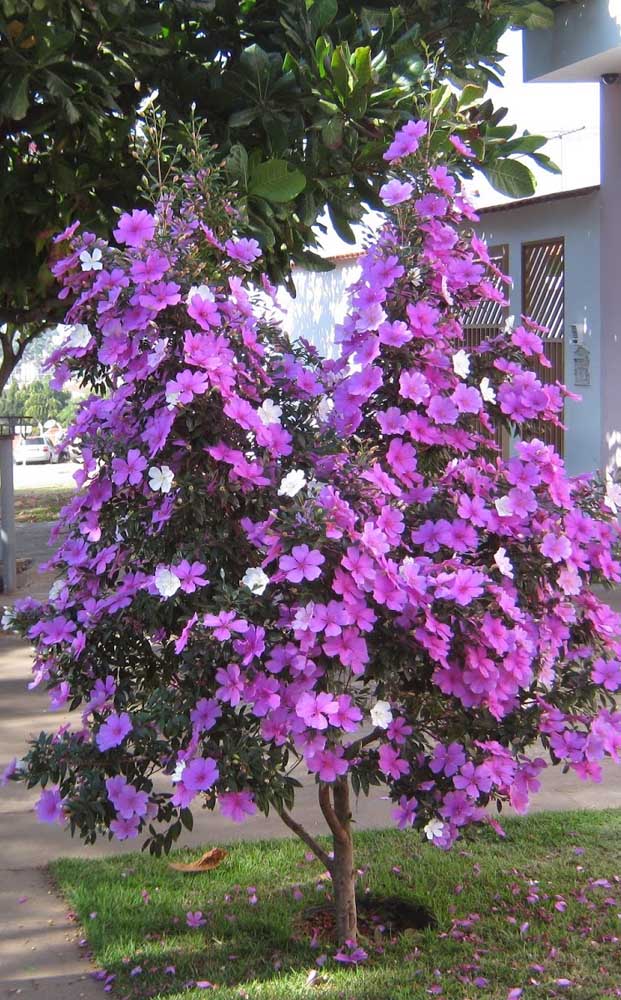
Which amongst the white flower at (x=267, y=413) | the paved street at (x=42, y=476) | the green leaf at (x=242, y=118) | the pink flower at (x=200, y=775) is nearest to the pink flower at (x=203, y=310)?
the white flower at (x=267, y=413)

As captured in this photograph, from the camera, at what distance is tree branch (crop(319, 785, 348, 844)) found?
3623 millimetres

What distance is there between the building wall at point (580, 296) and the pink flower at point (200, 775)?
8449 mm

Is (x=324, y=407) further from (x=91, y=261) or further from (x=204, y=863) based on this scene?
(x=204, y=863)

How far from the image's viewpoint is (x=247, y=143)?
6203mm

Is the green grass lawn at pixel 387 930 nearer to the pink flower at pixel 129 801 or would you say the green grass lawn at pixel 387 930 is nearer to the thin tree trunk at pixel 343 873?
the thin tree trunk at pixel 343 873

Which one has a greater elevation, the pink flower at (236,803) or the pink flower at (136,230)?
the pink flower at (136,230)

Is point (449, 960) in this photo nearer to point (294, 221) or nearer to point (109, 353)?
point (109, 353)

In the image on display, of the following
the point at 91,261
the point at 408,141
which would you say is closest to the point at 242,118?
the point at 408,141

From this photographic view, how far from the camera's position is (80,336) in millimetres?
3199

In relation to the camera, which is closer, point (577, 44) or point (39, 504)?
point (577, 44)

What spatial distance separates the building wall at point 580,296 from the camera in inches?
439

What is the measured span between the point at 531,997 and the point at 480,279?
197 cm

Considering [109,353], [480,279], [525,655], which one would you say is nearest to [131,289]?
[109,353]

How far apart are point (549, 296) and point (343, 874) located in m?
8.98
